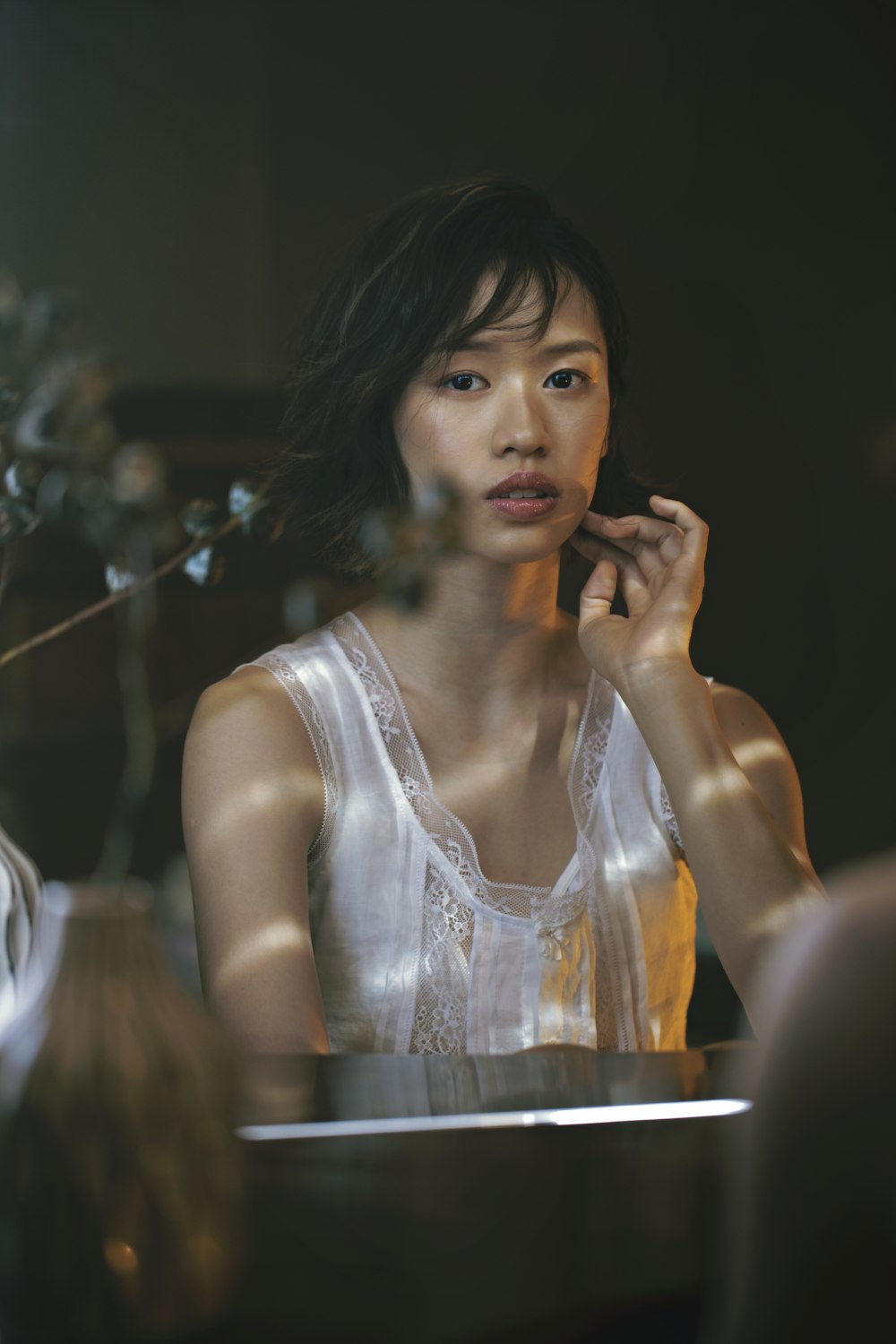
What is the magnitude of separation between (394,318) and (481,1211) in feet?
2.61

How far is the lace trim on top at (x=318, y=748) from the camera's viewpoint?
3.80 feet

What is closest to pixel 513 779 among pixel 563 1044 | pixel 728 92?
pixel 563 1044

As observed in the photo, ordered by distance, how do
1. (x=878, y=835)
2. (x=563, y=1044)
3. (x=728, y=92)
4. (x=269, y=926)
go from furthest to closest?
(x=878, y=835) < (x=728, y=92) < (x=563, y=1044) < (x=269, y=926)

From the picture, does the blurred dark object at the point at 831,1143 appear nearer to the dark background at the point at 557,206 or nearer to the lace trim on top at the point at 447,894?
the lace trim on top at the point at 447,894

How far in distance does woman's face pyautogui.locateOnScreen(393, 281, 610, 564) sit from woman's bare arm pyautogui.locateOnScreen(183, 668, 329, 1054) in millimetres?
255

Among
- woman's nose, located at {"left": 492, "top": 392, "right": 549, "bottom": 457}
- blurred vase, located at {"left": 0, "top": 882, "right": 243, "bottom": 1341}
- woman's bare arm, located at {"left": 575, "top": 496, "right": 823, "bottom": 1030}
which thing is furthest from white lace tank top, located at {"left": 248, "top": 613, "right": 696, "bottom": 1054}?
blurred vase, located at {"left": 0, "top": 882, "right": 243, "bottom": 1341}

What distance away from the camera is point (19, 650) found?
1084mm

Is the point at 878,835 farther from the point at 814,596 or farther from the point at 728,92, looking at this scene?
the point at 728,92

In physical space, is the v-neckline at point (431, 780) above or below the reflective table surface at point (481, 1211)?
above

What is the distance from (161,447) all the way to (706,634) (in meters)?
0.58

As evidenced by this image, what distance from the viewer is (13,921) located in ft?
3.22

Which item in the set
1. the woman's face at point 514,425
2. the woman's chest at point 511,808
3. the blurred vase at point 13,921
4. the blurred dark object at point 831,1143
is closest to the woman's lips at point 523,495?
the woman's face at point 514,425

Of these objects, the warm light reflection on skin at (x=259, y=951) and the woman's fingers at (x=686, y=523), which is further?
the woman's fingers at (x=686, y=523)

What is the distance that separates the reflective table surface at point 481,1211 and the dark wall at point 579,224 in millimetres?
565
